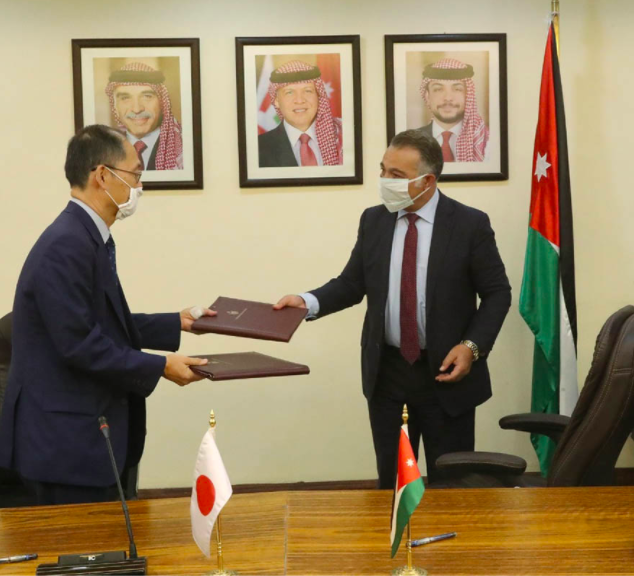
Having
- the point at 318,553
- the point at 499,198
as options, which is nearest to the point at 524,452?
the point at 499,198

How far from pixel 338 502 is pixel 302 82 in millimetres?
2520

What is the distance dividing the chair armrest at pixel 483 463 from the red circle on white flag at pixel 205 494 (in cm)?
113

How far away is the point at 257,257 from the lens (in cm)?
423

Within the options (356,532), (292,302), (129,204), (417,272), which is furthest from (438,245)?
(356,532)

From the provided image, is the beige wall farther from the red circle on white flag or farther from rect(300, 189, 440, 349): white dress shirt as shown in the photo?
the red circle on white flag

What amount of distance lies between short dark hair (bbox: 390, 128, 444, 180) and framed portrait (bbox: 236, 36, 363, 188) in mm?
960

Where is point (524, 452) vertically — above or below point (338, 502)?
below

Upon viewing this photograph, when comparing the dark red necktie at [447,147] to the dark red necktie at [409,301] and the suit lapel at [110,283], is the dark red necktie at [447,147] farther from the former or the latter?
the suit lapel at [110,283]

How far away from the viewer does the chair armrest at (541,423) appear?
116 inches

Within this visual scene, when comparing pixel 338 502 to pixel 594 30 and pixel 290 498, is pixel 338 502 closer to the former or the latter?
pixel 290 498

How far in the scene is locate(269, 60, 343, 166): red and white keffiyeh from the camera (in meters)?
4.11

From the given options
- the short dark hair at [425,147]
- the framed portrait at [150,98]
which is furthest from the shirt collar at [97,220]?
the framed portrait at [150,98]

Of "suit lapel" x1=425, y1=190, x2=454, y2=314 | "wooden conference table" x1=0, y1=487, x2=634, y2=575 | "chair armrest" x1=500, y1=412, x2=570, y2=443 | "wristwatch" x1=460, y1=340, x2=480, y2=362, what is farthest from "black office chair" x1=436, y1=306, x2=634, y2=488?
"suit lapel" x1=425, y1=190, x2=454, y2=314

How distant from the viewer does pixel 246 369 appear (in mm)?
2555
